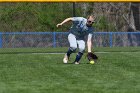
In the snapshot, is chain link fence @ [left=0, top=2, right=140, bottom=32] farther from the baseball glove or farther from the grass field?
the grass field

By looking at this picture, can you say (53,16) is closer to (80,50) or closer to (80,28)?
(80,50)

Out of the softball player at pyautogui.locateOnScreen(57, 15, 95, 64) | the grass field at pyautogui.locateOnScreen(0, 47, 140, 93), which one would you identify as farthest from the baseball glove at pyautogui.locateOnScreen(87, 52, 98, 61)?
the grass field at pyautogui.locateOnScreen(0, 47, 140, 93)

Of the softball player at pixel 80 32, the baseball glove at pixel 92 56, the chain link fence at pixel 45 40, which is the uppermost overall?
the softball player at pixel 80 32

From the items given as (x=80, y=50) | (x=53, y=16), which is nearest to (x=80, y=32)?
(x=80, y=50)

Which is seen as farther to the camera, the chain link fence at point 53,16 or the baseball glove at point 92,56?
the chain link fence at point 53,16

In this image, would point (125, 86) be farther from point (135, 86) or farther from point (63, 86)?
point (63, 86)

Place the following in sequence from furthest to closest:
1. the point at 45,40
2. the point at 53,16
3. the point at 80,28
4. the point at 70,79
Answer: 1. the point at 53,16
2. the point at 45,40
3. the point at 80,28
4. the point at 70,79

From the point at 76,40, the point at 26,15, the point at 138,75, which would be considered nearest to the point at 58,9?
the point at 26,15

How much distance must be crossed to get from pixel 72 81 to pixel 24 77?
1.23m

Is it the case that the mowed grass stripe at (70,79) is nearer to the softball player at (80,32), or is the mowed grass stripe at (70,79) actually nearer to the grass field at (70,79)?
the grass field at (70,79)

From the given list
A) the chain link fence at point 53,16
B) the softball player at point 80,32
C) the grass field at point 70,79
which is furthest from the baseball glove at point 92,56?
the chain link fence at point 53,16

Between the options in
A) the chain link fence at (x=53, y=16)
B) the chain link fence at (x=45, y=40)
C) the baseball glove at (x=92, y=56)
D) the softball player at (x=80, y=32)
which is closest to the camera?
the softball player at (x=80, y=32)

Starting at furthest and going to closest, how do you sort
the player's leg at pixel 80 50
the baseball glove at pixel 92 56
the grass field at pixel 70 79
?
the player's leg at pixel 80 50 < the baseball glove at pixel 92 56 < the grass field at pixel 70 79

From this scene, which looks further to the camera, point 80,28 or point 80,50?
point 80,50
